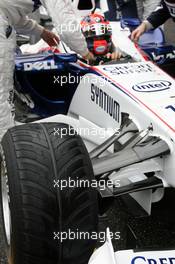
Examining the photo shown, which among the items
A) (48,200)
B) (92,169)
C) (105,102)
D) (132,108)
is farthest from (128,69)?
(48,200)

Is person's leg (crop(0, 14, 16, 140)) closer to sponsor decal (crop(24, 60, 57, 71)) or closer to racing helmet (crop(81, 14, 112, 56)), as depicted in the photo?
sponsor decal (crop(24, 60, 57, 71))

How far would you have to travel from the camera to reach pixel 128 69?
2990mm

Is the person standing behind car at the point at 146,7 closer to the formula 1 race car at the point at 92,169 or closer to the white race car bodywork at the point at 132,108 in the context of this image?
the white race car bodywork at the point at 132,108

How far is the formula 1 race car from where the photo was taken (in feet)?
6.52

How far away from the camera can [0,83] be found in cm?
316

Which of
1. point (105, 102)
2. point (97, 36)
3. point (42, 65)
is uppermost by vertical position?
point (97, 36)

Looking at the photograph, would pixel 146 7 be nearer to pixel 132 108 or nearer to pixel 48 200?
pixel 132 108

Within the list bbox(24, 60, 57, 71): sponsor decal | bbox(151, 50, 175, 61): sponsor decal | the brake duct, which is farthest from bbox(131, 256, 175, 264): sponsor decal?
bbox(151, 50, 175, 61): sponsor decal

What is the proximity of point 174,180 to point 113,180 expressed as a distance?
0.28m

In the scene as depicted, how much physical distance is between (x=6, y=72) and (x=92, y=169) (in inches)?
53.7

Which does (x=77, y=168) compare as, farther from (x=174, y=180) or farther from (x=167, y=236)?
(x=167, y=236)

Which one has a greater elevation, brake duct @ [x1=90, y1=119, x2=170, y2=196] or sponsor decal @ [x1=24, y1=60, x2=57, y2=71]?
sponsor decal @ [x1=24, y1=60, x2=57, y2=71]

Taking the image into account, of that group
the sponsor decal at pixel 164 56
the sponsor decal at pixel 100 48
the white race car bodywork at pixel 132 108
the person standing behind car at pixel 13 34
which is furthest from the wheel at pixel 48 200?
the sponsor decal at pixel 164 56

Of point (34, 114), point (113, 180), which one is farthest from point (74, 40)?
point (113, 180)
